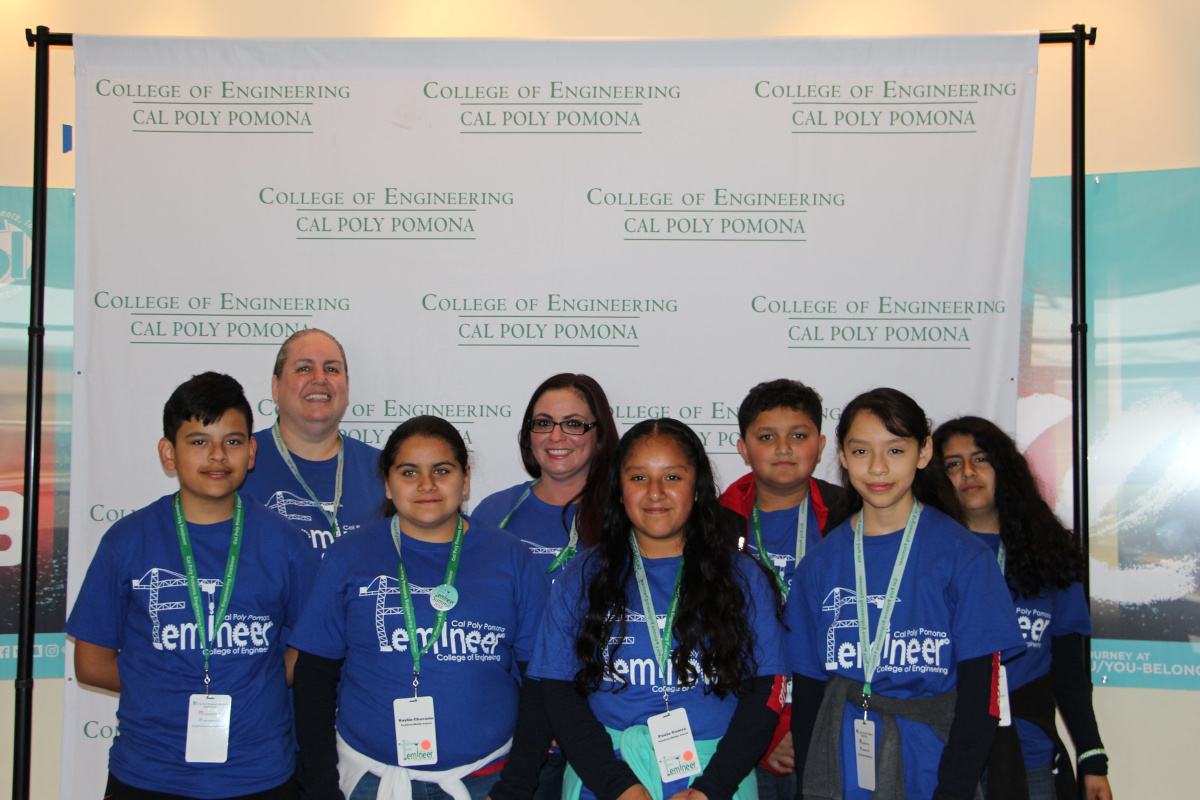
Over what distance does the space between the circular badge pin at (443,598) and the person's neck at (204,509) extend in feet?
2.12

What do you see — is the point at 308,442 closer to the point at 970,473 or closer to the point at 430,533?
the point at 430,533

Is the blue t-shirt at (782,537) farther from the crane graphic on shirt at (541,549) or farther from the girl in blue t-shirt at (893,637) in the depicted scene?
the crane graphic on shirt at (541,549)

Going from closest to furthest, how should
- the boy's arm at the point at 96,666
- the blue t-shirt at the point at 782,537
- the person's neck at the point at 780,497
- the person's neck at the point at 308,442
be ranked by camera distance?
the boy's arm at the point at 96,666 → the blue t-shirt at the point at 782,537 → the person's neck at the point at 780,497 → the person's neck at the point at 308,442

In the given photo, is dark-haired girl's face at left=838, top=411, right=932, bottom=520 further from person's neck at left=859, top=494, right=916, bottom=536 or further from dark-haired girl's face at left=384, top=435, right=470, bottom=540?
dark-haired girl's face at left=384, top=435, right=470, bottom=540

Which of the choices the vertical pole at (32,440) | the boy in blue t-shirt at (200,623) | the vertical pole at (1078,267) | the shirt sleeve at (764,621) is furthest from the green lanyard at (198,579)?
the vertical pole at (1078,267)

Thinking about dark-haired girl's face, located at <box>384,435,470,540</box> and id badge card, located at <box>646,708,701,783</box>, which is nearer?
id badge card, located at <box>646,708,701,783</box>

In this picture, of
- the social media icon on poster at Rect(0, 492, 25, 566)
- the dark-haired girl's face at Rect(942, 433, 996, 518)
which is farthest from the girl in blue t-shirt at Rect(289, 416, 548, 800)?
the social media icon on poster at Rect(0, 492, 25, 566)

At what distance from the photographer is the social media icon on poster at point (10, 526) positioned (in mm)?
3588

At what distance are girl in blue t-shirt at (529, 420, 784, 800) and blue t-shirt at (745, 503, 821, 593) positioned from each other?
1.32 feet

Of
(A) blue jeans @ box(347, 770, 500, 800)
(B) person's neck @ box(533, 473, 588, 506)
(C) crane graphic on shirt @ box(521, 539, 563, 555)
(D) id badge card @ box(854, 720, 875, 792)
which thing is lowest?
(A) blue jeans @ box(347, 770, 500, 800)

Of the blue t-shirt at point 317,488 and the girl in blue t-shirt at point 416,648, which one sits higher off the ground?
the blue t-shirt at point 317,488

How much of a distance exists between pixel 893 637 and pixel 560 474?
112 centimetres

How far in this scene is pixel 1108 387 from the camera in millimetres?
3568

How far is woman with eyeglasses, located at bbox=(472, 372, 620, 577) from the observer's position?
2691 millimetres
